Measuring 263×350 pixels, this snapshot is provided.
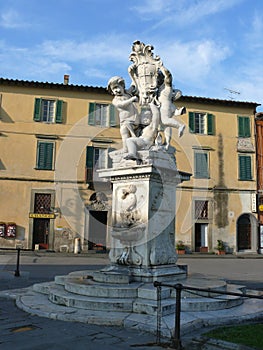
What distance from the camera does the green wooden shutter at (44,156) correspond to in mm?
25750

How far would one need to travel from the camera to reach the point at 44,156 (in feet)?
84.8

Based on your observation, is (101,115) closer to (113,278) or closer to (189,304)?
(113,278)

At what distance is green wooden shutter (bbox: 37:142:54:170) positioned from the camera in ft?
84.5

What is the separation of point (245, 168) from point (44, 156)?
14.6 m

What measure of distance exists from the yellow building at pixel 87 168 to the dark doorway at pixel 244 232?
7 centimetres

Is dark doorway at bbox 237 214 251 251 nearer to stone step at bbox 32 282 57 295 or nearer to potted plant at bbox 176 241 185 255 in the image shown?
potted plant at bbox 176 241 185 255

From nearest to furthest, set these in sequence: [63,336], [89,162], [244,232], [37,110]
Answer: [63,336]
[37,110]
[89,162]
[244,232]

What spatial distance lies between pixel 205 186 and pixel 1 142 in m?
15.0

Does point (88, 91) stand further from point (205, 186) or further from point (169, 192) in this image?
point (169, 192)

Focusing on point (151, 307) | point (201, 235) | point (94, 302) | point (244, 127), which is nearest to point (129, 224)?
point (94, 302)

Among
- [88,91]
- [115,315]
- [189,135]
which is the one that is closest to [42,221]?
[88,91]

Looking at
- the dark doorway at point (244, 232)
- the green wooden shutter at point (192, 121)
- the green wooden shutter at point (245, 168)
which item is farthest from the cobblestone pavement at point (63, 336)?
the green wooden shutter at point (245, 168)

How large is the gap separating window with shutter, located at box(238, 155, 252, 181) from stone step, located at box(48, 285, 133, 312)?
23965 mm

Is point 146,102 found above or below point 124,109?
above
